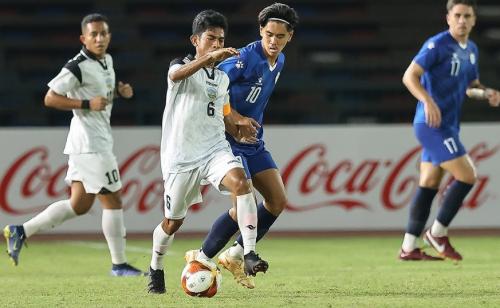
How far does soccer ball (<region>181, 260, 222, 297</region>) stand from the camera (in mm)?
6398

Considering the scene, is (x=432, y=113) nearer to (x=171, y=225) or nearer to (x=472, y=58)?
(x=472, y=58)

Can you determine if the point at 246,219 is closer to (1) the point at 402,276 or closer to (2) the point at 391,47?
(1) the point at 402,276

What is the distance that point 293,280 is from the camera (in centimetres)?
759

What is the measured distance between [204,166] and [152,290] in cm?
81

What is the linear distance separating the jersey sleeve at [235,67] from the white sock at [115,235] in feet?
5.87

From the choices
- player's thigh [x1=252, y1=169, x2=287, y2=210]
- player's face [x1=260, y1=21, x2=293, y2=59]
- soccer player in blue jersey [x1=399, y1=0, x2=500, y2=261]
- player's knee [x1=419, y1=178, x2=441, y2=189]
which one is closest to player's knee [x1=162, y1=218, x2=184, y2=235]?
player's thigh [x1=252, y1=169, x2=287, y2=210]

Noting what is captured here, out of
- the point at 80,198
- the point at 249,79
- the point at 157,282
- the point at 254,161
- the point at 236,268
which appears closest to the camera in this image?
the point at 157,282

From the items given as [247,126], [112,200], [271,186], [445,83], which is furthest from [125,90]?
[445,83]

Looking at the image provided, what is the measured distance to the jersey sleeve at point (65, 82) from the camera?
8.09 meters

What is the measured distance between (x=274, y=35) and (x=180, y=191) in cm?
116

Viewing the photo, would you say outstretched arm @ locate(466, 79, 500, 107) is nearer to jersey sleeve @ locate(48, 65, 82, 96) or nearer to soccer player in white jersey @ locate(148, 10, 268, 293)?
soccer player in white jersey @ locate(148, 10, 268, 293)

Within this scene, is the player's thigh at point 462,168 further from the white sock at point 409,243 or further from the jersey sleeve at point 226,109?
the jersey sleeve at point 226,109

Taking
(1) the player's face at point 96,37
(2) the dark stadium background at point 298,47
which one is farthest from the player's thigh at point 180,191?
(2) the dark stadium background at point 298,47

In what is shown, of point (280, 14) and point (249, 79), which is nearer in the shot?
point (280, 14)
